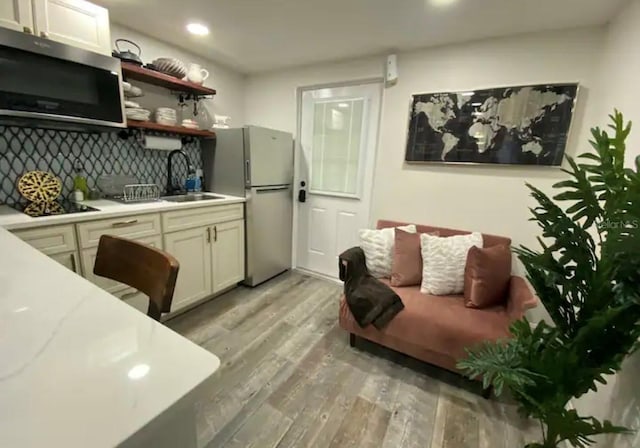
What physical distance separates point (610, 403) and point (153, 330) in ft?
5.22

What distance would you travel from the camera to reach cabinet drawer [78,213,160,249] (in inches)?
69.1

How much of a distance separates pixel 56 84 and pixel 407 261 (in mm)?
2480

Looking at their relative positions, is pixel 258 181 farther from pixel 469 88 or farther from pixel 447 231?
pixel 469 88

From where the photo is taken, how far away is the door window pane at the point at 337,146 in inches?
112

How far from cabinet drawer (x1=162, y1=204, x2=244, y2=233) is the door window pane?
A: 933mm

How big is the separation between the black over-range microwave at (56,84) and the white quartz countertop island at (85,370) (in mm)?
1424

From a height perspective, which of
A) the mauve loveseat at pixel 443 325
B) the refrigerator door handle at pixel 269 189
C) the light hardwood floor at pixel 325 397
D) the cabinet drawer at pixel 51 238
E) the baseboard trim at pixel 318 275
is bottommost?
the light hardwood floor at pixel 325 397

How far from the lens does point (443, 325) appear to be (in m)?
1.70

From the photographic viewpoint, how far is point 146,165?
103 inches

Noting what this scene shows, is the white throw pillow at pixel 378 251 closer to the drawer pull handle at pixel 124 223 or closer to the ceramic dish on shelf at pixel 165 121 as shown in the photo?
the drawer pull handle at pixel 124 223

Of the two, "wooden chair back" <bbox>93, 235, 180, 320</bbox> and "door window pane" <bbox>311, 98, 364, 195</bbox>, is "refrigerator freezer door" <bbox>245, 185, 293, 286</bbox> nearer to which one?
"door window pane" <bbox>311, 98, 364, 195</bbox>

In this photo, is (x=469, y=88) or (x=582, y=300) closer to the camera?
(x=582, y=300)

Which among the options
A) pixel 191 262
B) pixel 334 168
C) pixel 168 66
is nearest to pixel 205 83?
pixel 168 66

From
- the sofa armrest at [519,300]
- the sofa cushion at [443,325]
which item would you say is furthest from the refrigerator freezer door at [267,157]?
the sofa armrest at [519,300]
